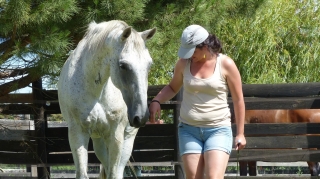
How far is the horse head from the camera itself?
4109mm

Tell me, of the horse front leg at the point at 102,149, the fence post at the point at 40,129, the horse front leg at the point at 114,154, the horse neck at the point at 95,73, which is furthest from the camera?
the fence post at the point at 40,129

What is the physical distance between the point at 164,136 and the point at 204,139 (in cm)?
343

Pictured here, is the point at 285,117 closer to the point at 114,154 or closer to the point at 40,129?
the point at 40,129

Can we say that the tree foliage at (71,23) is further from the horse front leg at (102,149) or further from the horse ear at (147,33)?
the horse ear at (147,33)

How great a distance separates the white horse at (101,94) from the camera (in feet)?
14.8

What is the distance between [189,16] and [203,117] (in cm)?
264

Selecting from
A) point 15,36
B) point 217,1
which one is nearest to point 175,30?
point 217,1

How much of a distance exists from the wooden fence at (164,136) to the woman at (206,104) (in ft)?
10.6

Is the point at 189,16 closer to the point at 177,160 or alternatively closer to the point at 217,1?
the point at 217,1

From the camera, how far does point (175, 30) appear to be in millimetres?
6613

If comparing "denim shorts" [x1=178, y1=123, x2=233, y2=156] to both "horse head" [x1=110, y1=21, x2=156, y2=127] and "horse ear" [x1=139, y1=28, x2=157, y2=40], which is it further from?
"horse ear" [x1=139, y1=28, x2=157, y2=40]

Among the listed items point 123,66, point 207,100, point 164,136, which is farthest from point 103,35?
point 164,136

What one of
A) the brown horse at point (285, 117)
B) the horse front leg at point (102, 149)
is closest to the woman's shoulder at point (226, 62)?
the horse front leg at point (102, 149)

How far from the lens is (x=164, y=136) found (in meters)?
7.63
